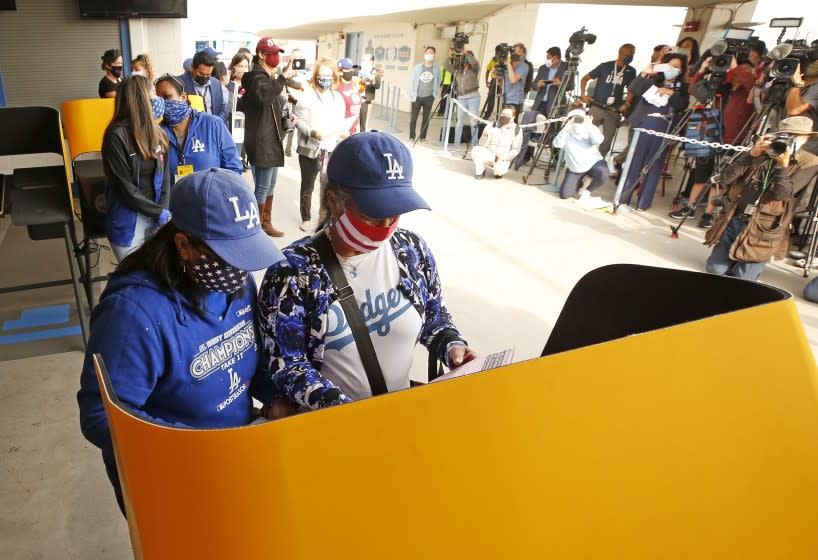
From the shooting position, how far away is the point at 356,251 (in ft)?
5.07

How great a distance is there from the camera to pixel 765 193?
477 centimetres

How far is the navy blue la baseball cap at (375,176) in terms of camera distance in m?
1.46

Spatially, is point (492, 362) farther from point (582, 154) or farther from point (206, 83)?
point (582, 154)

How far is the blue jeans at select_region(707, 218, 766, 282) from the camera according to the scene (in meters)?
5.09

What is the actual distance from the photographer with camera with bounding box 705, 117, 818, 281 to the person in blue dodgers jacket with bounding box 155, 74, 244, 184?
4.70 m

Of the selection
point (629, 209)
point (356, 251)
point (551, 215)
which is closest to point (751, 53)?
point (629, 209)

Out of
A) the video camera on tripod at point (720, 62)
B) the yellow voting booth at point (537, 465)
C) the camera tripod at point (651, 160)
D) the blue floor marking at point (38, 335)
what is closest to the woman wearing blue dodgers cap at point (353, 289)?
the yellow voting booth at point (537, 465)

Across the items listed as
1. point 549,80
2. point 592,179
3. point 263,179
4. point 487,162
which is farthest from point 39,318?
point 549,80

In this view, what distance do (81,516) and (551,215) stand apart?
6.22m

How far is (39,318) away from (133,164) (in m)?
1.70

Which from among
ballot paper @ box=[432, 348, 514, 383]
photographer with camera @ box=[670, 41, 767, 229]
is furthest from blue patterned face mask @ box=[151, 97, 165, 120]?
photographer with camera @ box=[670, 41, 767, 229]

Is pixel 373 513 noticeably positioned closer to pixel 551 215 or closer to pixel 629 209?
pixel 551 215

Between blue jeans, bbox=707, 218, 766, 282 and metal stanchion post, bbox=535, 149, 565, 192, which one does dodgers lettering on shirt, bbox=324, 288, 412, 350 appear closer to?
blue jeans, bbox=707, 218, 766, 282

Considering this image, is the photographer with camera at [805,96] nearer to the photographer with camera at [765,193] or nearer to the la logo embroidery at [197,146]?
the photographer with camera at [765,193]
